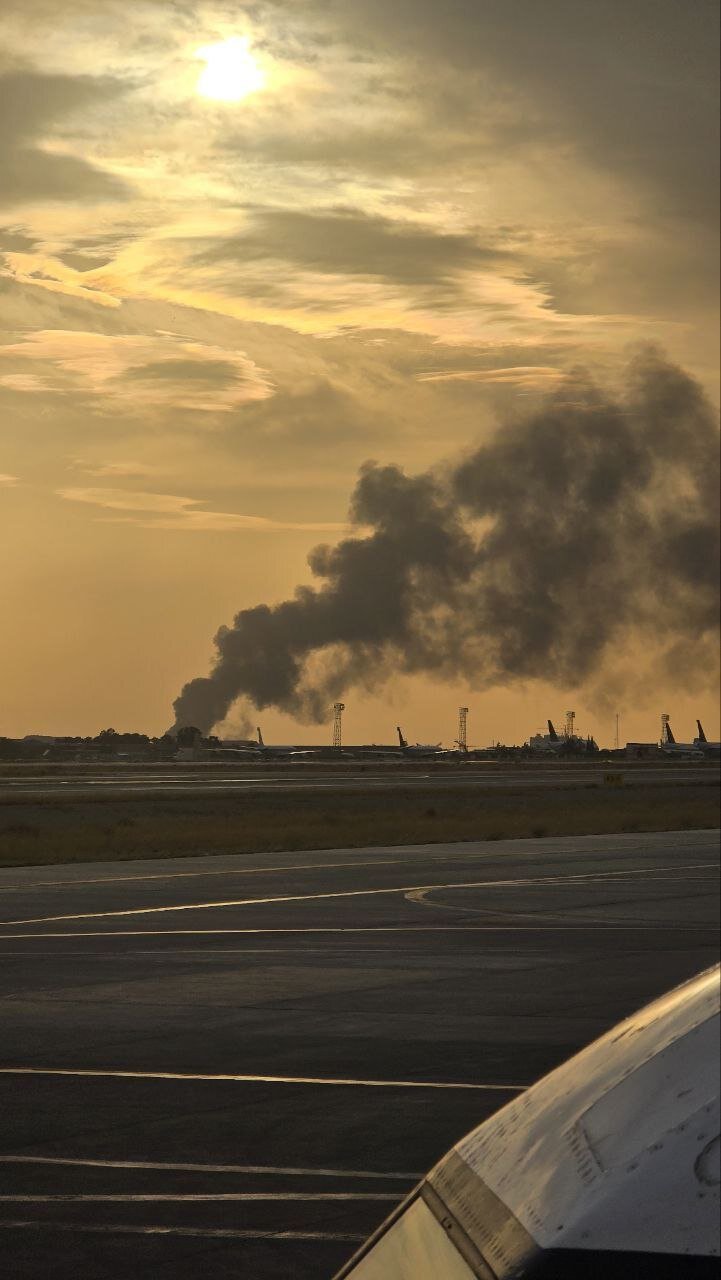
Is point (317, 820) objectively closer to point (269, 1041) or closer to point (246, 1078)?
point (269, 1041)

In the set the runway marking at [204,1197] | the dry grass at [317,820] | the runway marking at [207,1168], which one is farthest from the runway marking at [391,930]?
the dry grass at [317,820]

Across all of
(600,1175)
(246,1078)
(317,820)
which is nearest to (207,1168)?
(246,1078)

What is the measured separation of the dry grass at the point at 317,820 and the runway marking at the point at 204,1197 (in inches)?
1263

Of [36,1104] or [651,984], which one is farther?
[651,984]

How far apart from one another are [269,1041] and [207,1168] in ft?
15.4

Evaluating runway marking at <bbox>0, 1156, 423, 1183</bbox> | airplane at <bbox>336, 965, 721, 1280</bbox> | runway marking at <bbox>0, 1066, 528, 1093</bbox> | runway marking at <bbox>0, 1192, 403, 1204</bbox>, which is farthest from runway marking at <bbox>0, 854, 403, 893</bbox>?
A: airplane at <bbox>336, 965, 721, 1280</bbox>

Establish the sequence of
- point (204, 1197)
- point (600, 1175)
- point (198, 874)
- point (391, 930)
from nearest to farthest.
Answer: point (600, 1175) < point (204, 1197) < point (391, 930) < point (198, 874)

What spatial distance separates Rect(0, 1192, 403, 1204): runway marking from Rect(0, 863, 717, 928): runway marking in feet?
52.1

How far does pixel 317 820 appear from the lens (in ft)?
235

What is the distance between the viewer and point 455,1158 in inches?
128

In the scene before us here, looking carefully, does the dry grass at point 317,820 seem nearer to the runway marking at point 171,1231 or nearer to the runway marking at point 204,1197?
the runway marking at point 204,1197

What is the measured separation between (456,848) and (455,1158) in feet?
148

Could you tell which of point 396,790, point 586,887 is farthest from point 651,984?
point 396,790

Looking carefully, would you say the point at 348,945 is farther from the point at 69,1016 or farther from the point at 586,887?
the point at 586,887
